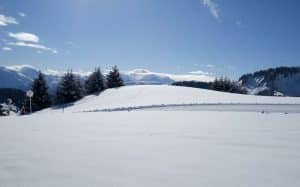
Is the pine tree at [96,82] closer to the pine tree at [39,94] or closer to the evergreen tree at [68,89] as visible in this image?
the evergreen tree at [68,89]

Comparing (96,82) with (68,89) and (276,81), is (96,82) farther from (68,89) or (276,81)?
(276,81)

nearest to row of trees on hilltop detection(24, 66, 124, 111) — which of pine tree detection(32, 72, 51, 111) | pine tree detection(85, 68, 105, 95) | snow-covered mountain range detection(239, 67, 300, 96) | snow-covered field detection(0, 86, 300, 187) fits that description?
pine tree detection(32, 72, 51, 111)

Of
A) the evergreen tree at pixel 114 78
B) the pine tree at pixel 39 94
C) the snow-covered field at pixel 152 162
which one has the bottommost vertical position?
the snow-covered field at pixel 152 162

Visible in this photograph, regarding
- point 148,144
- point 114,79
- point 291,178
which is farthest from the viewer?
point 114,79

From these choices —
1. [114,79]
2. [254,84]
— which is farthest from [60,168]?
[254,84]

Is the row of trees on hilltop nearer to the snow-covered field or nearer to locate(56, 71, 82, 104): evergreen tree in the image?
locate(56, 71, 82, 104): evergreen tree

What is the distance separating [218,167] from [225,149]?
1.12 m

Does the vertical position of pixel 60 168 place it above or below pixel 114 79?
below

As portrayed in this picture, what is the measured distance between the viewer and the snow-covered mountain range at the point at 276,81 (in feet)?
513

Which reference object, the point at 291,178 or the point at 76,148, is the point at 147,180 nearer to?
the point at 291,178

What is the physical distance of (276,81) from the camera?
6594 inches

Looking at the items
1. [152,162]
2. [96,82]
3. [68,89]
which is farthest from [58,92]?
[152,162]

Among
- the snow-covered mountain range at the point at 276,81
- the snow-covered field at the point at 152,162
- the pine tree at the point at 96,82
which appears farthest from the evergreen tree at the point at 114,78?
the snow-covered mountain range at the point at 276,81

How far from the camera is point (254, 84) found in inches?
Result: 6964
